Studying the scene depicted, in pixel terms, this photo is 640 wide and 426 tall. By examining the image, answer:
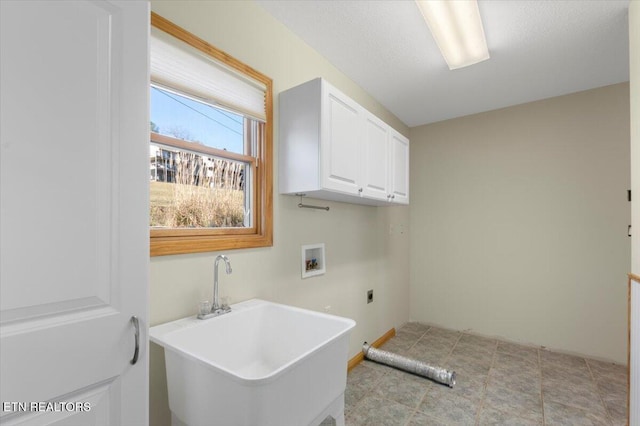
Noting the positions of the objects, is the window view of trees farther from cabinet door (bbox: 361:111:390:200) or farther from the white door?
cabinet door (bbox: 361:111:390:200)

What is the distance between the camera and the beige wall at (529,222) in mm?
2916

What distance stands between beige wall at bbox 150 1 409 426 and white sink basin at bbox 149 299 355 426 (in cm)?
16

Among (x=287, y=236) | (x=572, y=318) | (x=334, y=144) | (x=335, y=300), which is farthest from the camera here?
(x=572, y=318)

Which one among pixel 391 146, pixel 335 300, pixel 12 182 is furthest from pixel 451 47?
pixel 12 182

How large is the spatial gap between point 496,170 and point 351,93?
1997mm

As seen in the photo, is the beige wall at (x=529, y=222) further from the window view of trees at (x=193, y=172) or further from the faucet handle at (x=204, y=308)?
the faucet handle at (x=204, y=308)

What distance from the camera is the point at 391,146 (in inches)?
109

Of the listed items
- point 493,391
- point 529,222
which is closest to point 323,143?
point 493,391

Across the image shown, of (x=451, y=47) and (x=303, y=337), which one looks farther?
(x=451, y=47)

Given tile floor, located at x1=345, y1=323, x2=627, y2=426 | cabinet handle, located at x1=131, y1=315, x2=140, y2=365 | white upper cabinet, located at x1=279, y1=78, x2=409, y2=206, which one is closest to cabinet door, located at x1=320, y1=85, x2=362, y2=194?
white upper cabinet, located at x1=279, y1=78, x2=409, y2=206

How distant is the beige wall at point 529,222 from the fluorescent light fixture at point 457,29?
4.94 feet

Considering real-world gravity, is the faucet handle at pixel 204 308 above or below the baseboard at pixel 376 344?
above

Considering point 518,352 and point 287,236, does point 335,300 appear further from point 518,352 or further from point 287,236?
point 518,352

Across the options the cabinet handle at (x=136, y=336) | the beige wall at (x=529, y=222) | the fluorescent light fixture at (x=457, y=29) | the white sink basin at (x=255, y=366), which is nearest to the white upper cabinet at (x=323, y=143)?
the fluorescent light fixture at (x=457, y=29)
